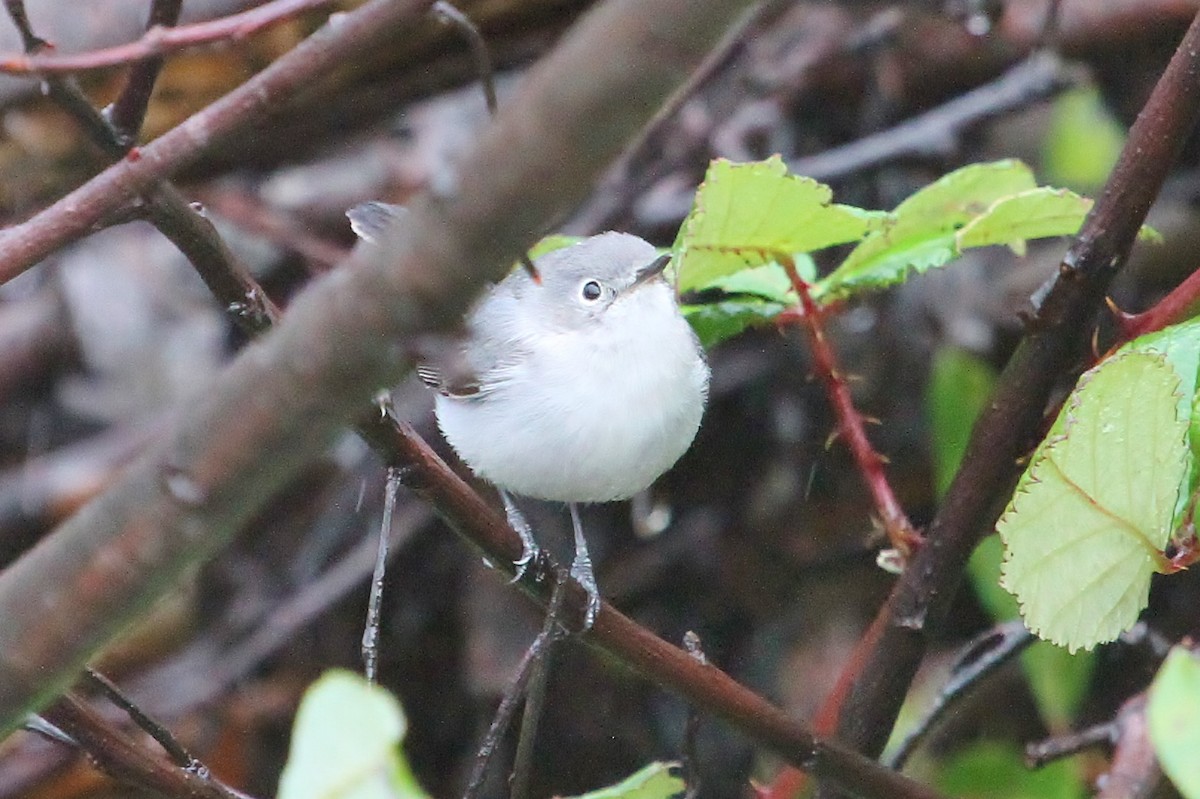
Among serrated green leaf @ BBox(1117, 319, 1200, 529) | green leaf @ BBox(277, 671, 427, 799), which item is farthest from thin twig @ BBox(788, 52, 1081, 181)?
green leaf @ BBox(277, 671, 427, 799)

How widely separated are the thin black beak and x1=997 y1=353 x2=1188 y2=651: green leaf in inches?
34.0

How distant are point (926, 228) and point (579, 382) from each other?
60 centimetres

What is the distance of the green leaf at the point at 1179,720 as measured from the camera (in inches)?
24.6

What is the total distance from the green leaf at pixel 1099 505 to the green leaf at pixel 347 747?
2.33ft

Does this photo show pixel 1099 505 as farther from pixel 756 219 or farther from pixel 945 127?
pixel 945 127

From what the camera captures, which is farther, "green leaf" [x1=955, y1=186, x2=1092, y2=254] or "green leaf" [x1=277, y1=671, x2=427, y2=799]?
"green leaf" [x1=955, y1=186, x2=1092, y2=254]

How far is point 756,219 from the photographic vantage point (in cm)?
131

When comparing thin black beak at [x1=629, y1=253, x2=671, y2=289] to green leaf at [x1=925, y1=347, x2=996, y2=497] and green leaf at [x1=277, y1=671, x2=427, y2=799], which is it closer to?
green leaf at [x1=925, y1=347, x2=996, y2=497]

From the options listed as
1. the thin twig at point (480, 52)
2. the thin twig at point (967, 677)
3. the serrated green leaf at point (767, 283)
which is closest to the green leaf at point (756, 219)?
the serrated green leaf at point (767, 283)

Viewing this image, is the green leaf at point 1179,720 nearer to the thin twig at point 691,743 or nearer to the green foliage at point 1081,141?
the thin twig at point 691,743

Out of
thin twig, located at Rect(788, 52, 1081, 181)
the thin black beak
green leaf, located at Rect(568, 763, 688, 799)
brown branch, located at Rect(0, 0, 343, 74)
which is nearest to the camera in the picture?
brown branch, located at Rect(0, 0, 343, 74)

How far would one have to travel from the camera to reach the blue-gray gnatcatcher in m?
1.80

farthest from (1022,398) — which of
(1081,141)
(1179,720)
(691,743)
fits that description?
(1081,141)

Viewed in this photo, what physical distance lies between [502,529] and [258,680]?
6.40ft
